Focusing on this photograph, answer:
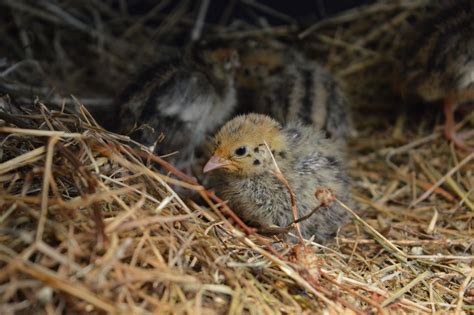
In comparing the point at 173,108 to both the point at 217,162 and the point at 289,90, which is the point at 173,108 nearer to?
the point at 217,162

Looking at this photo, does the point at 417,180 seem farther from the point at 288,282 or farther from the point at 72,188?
the point at 72,188

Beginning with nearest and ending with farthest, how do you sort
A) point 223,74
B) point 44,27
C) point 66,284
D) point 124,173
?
1. point 66,284
2. point 124,173
3. point 223,74
4. point 44,27

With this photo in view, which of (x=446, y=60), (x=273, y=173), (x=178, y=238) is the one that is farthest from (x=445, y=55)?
(x=178, y=238)

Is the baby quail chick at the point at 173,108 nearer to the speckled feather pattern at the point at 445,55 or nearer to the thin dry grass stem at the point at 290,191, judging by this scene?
the thin dry grass stem at the point at 290,191

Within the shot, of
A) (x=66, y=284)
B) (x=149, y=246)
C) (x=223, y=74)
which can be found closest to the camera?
(x=66, y=284)

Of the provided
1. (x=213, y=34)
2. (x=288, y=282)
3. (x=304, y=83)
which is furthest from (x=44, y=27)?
(x=288, y=282)

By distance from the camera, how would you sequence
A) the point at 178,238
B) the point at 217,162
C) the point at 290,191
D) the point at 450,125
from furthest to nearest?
1. the point at 450,125
2. the point at 217,162
3. the point at 290,191
4. the point at 178,238
